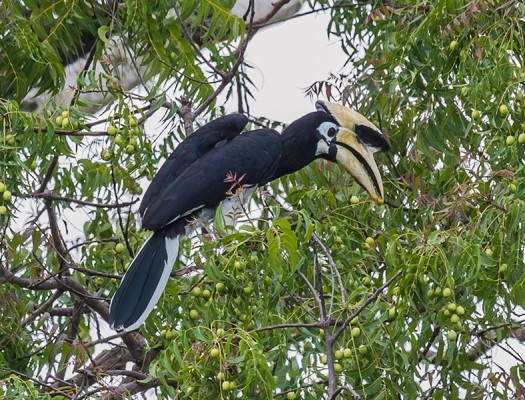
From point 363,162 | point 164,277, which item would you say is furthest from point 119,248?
point 363,162

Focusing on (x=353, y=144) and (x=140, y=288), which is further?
(x=353, y=144)

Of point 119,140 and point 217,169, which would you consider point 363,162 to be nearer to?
point 217,169

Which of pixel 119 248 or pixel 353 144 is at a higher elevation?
pixel 353 144

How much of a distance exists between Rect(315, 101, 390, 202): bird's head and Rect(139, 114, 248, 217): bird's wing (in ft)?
1.00

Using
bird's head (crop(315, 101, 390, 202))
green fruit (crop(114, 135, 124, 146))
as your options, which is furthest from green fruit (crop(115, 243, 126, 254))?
bird's head (crop(315, 101, 390, 202))

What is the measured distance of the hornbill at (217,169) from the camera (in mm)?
3357

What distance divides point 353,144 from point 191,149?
20.1 inches

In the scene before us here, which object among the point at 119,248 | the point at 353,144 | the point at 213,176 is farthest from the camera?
the point at 353,144

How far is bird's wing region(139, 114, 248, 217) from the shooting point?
3.77m

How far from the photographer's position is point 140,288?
331 cm

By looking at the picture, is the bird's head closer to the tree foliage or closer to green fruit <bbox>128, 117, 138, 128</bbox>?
the tree foliage

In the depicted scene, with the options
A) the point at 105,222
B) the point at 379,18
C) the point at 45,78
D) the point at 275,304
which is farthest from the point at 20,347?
the point at 379,18

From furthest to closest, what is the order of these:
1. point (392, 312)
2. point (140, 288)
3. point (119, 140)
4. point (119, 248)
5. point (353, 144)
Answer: point (353, 144)
point (119, 248)
point (140, 288)
point (119, 140)
point (392, 312)

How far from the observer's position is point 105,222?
12.7 ft
